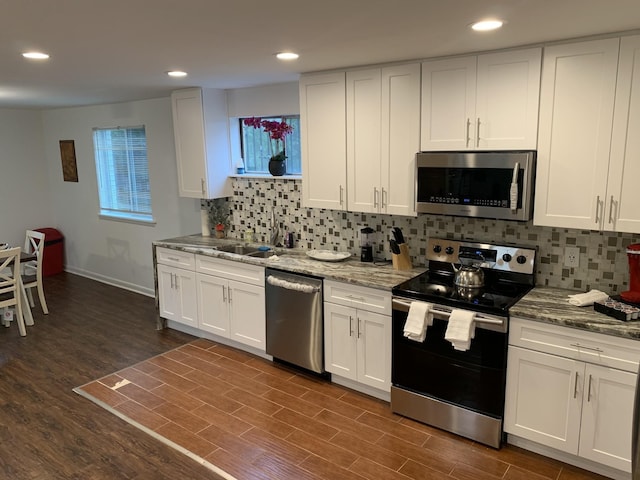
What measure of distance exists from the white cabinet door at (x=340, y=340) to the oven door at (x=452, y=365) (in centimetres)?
35

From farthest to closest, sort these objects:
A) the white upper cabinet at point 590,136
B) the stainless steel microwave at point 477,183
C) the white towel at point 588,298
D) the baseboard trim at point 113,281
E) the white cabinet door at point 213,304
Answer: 1. the baseboard trim at point 113,281
2. the white cabinet door at point 213,304
3. the stainless steel microwave at point 477,183
4. the white towel at point 588,298
5. the white upper cabinet at point 590,136

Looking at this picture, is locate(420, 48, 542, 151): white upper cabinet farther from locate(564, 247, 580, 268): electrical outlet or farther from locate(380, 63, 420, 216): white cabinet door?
locate(564, 247, 580, 268): electrical outlet

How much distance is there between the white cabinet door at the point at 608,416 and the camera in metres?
2.48

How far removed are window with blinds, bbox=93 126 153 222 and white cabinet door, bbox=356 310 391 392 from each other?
11.7ft

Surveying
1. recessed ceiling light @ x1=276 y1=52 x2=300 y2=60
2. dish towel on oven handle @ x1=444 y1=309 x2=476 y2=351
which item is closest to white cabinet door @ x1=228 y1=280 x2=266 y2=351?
dish towel on oven handle @ x1=444 y1=309 x2=476 y2=351

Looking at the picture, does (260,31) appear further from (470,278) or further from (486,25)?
(470,278)

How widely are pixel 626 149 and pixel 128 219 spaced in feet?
17.8

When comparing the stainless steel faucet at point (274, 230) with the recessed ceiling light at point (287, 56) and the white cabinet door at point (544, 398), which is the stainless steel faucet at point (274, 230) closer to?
the recessed ceiling light at point (287, 56)

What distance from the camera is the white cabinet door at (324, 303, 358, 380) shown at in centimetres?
351

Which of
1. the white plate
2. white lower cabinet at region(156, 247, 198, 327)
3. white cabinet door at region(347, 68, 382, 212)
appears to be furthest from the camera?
white lower cabinet at region(156, 247, 198, 327)

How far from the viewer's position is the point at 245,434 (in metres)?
3.14

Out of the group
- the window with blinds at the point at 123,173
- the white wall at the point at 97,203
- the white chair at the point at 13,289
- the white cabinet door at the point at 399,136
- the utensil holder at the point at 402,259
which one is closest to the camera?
the white cabinet door at the point at 399,136

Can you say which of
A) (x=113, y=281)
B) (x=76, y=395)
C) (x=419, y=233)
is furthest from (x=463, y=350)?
(x=113, y=281)

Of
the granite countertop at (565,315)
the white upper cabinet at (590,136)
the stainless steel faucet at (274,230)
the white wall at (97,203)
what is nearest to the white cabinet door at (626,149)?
the white upper cabinet at (590,136)
